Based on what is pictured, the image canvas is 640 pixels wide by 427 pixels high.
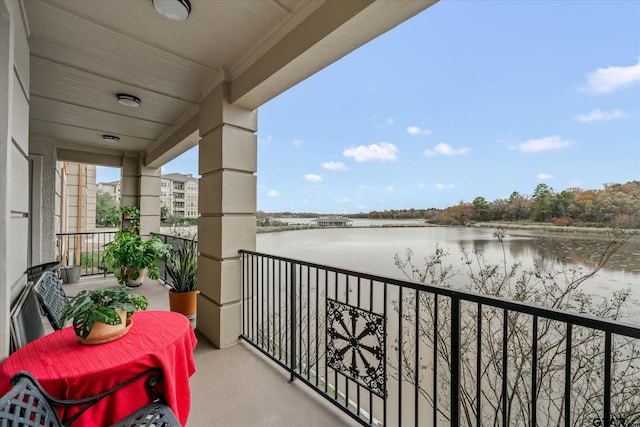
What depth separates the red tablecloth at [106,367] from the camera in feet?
3.39

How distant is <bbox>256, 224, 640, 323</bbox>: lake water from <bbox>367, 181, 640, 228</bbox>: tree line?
0.13 metres

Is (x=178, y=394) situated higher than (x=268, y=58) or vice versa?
(x=268, y=58)

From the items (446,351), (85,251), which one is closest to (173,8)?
(446,351)

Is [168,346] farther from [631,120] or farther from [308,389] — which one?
[631,120]

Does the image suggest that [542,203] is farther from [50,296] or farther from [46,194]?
[46,194]

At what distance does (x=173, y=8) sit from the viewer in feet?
5.81

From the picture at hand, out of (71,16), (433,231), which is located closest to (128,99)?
(71,16)

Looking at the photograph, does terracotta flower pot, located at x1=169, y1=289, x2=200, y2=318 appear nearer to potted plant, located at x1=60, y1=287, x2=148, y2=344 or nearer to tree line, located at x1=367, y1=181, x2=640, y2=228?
potted plant, located at x1=60, y1=287, x2=148, y2=344

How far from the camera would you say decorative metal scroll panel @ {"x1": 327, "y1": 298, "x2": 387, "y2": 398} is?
165 cm

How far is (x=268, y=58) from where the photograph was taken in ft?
7.21

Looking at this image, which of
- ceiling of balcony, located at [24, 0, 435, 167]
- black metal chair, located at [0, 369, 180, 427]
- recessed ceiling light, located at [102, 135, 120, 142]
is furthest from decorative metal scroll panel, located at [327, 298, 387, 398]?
recessed ceiling light, located at [102, 135, 120, 142]

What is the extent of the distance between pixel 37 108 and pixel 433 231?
5347 mm

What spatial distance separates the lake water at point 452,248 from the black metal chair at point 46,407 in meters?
1.19

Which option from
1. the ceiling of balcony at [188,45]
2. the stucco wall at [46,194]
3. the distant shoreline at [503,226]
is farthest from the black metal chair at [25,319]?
the stucco wall at [46,194]
